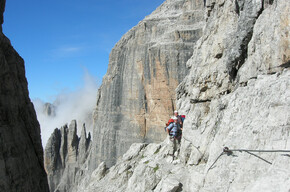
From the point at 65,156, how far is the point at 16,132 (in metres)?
41.0

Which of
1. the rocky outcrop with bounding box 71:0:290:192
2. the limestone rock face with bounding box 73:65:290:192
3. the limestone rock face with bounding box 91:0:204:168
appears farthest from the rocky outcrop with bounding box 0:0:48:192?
the limestone rock face with bounding box 91:0:204:168

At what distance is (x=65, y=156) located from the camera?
48.6 metres

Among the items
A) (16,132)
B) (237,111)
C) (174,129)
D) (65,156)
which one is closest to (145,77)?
(174,129)

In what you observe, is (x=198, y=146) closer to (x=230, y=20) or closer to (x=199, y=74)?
(x=199, y=74)

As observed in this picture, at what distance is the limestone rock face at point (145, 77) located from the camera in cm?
2867

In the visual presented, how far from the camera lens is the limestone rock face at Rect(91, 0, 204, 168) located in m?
28.7

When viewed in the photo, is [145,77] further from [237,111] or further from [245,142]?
[245,142]

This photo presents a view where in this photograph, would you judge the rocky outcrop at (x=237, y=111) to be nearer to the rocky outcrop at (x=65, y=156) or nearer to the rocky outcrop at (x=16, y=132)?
the rocky outcrop at (x=16, y=132)

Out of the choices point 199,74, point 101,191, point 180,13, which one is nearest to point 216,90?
point 199,74

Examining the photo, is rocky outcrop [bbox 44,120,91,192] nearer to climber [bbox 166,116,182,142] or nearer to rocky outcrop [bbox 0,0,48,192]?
rocky outcrop [bbox 0,0,48,192]

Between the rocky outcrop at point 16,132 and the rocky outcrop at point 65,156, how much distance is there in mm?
33958

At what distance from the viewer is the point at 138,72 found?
→ 104 ft

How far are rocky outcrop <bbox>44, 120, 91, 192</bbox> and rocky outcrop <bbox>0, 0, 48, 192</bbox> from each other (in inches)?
1337

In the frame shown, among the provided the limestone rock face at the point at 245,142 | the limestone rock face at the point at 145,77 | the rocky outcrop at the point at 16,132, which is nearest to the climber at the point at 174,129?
the limestone rock face at the point at 245,142
